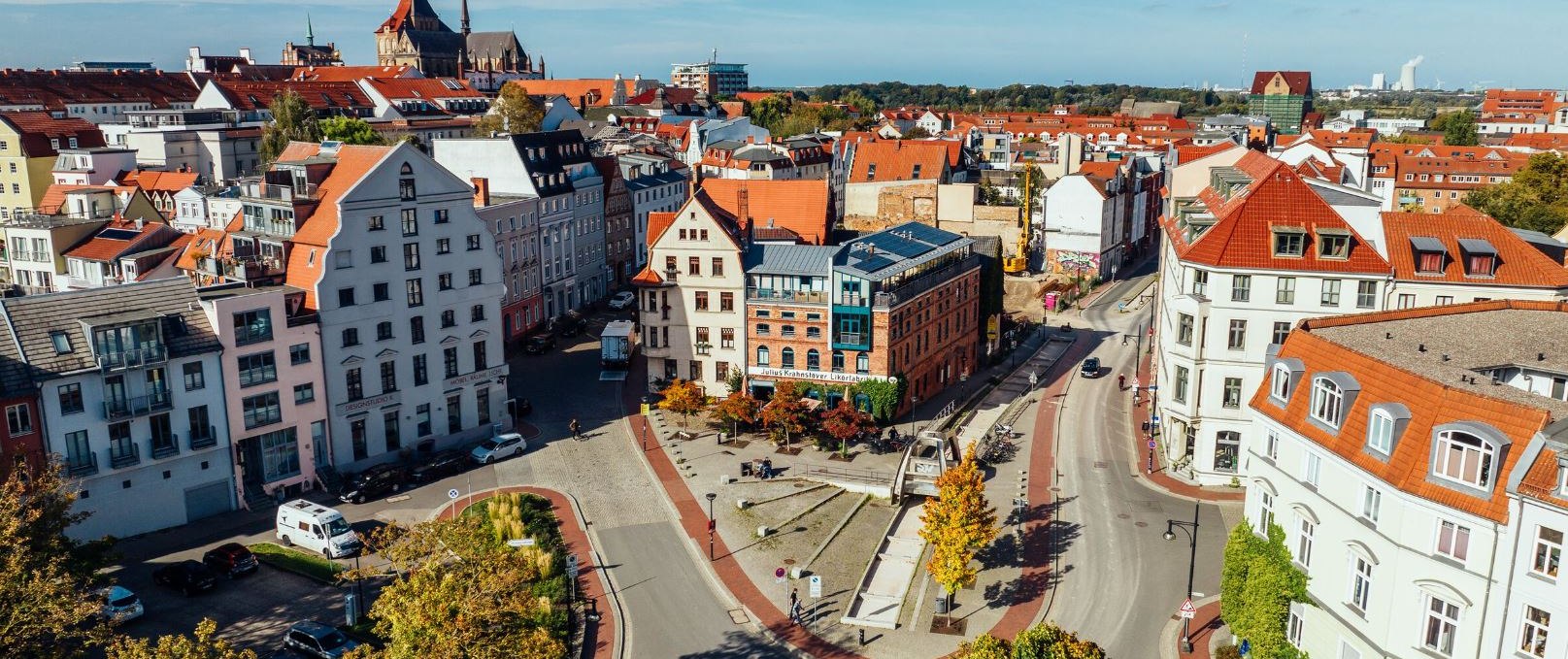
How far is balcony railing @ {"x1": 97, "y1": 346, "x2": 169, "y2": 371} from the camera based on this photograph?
48.0 m

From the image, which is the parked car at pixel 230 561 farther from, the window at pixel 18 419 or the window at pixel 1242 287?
the window at pixel 1242 287

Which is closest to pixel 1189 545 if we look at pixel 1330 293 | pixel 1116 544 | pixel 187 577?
pixel 1116 544

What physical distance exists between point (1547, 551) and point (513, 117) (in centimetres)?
12186

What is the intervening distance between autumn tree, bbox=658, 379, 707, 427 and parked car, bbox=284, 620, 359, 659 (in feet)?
86.9

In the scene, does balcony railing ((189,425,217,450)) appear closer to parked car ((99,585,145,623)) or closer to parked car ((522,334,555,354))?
parked car ((99,585,145,623))

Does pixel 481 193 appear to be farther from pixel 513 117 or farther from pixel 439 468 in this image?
pixel 513 117

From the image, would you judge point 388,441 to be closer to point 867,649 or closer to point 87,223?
point 87,223

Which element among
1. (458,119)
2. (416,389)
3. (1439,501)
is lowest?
(416,389)

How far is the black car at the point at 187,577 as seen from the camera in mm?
44438

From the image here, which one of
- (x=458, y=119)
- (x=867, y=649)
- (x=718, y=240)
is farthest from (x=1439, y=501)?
(x=458, y=119)

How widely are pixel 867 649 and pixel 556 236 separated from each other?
5865 cm

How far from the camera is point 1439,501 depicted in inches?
1137

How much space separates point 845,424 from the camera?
199 feet

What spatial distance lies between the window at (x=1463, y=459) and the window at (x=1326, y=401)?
3931mm
